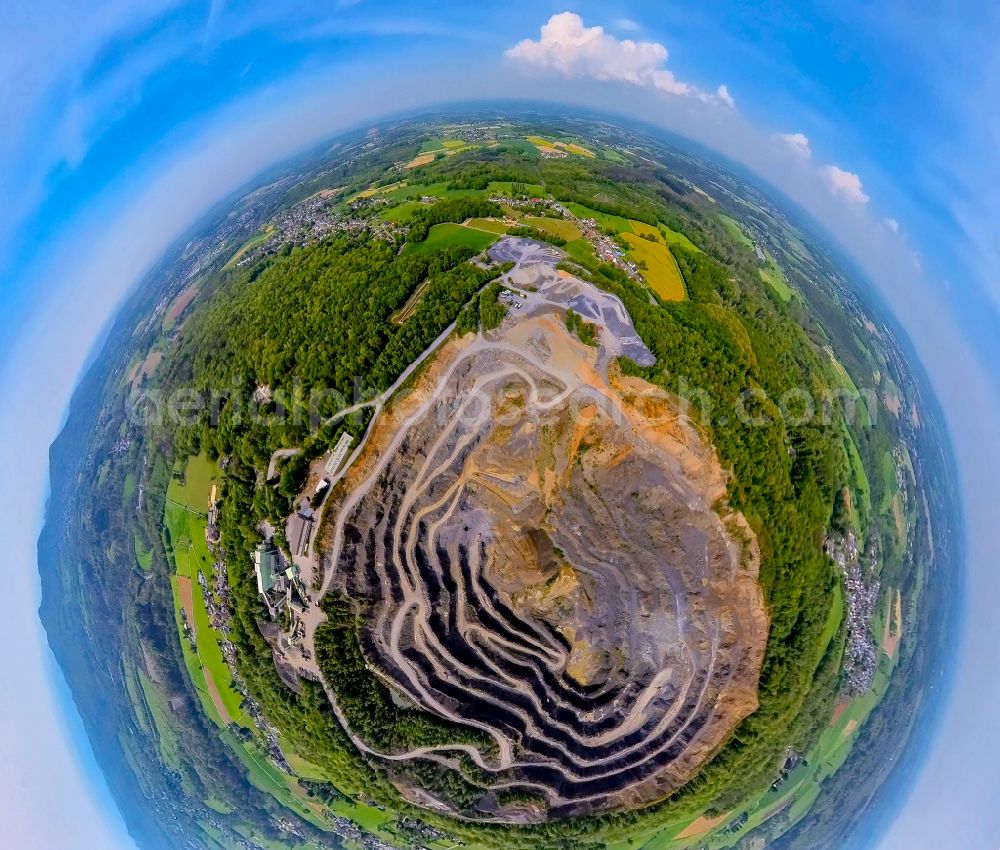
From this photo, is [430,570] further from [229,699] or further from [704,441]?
[229,699]

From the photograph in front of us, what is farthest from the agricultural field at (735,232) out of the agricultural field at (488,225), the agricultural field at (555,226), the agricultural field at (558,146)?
the agricultural field at (488,225)

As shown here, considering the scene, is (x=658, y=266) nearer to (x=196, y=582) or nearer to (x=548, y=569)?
(x=548, y=569)

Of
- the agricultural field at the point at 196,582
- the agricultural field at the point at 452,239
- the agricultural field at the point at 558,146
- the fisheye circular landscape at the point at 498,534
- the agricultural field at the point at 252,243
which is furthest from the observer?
the agricultural field at the point at 558,146

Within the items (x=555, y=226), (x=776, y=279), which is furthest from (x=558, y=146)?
(x=776, y=279)

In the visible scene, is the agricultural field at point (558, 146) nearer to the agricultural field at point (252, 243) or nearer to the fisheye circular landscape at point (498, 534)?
the fisheye circular landscape at point (498, 534)

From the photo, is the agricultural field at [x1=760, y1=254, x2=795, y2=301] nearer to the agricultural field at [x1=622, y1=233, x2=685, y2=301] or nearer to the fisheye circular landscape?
the fisheye circular landscape

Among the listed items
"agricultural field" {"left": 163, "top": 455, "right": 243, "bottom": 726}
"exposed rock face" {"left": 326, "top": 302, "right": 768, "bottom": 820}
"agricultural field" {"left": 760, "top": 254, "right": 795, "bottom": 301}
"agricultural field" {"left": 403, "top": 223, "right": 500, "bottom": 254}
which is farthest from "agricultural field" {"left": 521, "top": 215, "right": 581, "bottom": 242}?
"agricultural field" {"left": 163, "top": 455, "right": 243, "bottom": 726}

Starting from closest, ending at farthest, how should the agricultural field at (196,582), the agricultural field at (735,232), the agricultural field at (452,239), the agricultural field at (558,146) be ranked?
the agricultural field at (452,239) < the agricultural field at (196,582) < the agricultural field at (735,232) < the agricultural field at (558,146)
